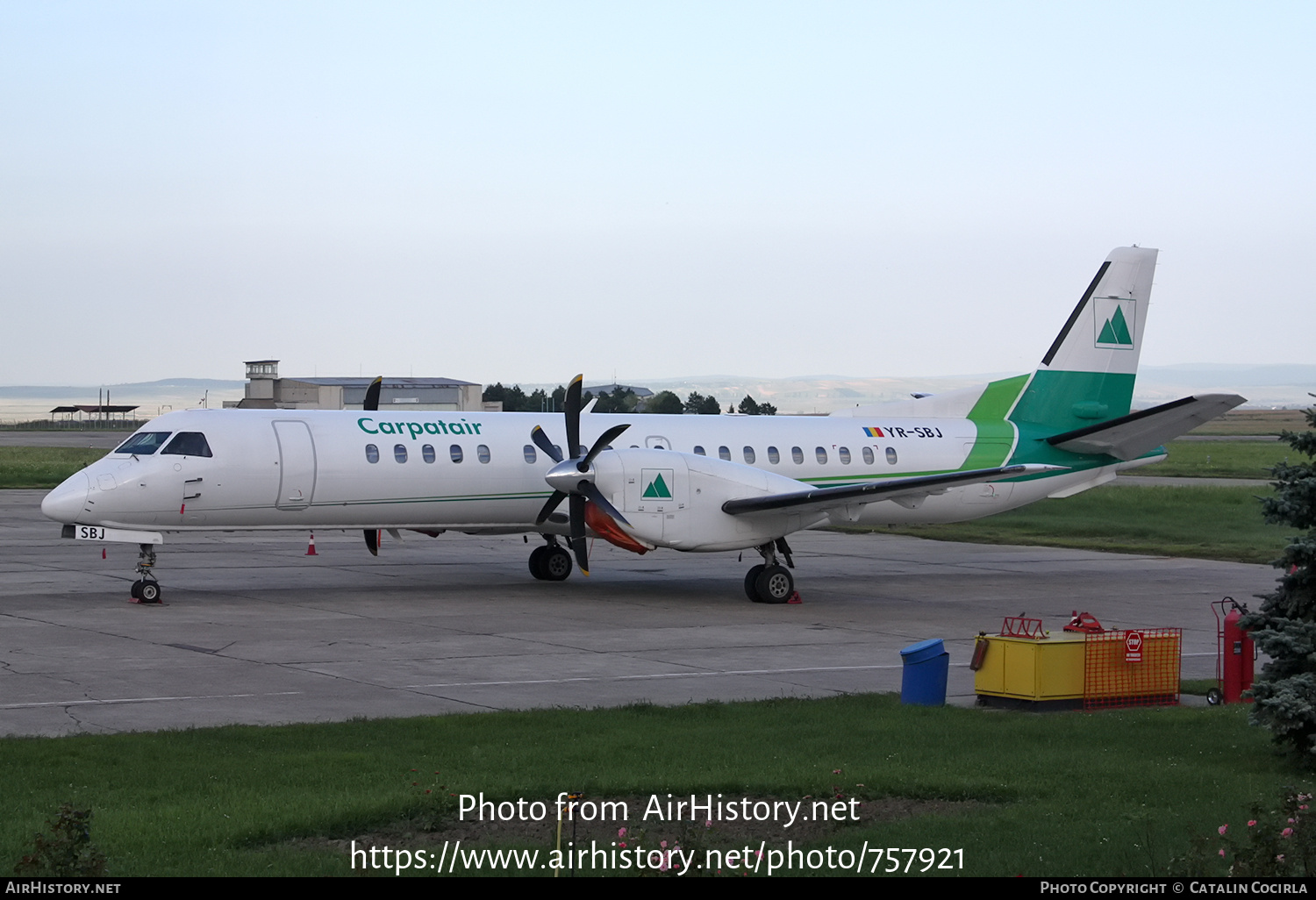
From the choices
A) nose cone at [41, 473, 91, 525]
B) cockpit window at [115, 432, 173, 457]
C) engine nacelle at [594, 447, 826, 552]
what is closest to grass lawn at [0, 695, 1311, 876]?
engine nacelle at [594, 447, 826, 552]

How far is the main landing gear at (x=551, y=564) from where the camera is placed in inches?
939

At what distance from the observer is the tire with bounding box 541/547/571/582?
2384 cm

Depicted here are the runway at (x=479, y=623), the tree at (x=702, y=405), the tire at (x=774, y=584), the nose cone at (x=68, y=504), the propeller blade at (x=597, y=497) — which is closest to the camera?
the runway at (x=479, y=623)

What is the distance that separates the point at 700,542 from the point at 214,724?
1046 centimetres

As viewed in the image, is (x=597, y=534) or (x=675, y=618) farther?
(x=597, y=534)

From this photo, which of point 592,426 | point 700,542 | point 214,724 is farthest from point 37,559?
point 214,724

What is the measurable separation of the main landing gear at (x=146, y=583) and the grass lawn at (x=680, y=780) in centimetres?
915

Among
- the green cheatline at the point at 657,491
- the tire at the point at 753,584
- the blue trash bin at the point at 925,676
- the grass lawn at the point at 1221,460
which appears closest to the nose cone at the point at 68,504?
the green cheatline at the point at 657,491

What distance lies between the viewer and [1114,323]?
87.1 feet

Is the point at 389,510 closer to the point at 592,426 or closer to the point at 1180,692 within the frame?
the point at 592,426

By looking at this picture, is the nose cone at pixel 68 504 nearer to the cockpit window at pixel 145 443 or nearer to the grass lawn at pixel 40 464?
the cockpit window at pixel 145 443

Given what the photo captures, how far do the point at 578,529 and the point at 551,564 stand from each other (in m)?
3.51

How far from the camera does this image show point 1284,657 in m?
9.59

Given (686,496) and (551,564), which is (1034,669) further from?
(551,564)
